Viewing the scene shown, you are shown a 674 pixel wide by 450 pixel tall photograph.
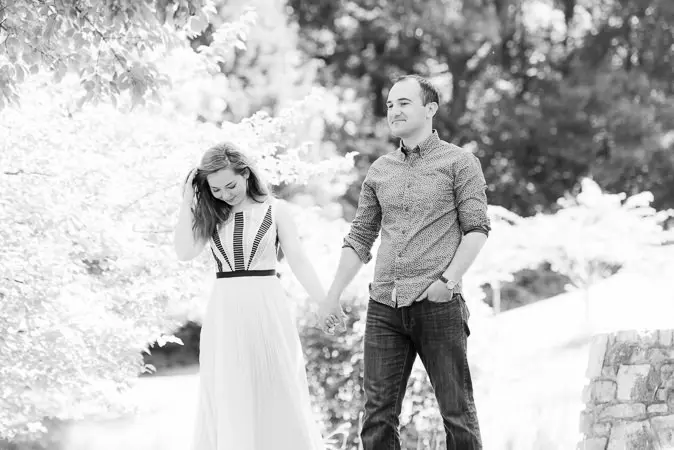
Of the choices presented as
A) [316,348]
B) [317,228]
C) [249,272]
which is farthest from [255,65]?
[249,272]

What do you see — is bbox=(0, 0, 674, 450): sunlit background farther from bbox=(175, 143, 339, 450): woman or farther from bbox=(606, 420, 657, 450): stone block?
bbox=(175, 143, 339, 450): woman

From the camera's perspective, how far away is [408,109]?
14.6 feet

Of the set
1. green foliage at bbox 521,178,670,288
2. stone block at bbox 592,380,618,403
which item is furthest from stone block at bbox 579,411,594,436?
Result: green foliage at bbox 521,178,670,288

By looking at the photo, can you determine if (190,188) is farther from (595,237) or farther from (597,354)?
(595,237)

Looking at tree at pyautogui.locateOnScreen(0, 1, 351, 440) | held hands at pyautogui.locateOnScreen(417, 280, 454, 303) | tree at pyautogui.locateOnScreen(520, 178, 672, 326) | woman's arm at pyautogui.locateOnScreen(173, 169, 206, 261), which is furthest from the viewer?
tree at pyautogui.locateOnScreen(520, 178, 672, 326)

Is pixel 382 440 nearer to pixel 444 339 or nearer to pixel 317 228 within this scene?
pixel 444 339

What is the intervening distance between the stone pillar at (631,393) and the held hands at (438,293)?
239 cm

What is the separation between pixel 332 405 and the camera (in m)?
7.23

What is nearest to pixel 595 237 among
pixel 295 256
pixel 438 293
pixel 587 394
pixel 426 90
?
pixel 587 394

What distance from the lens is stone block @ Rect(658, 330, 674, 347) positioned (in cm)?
627

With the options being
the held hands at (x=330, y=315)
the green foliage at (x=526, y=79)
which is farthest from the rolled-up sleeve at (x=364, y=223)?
the green foliage at (x=526, y=79)

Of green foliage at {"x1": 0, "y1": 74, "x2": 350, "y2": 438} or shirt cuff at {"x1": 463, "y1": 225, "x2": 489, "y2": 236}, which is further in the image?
green foliage at {"x1": 0, "y1": 74, "x2": 350, "y2": 438}

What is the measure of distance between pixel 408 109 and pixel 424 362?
3.66 ft

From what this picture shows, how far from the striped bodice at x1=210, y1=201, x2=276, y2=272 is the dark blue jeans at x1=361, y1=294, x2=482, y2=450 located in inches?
25.1
